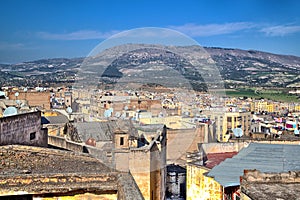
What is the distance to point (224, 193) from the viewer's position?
29.2 ft

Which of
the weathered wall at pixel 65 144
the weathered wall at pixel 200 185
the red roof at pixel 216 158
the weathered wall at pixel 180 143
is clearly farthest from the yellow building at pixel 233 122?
the weathered wall at pixel 200 185

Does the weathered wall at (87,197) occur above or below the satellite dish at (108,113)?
below

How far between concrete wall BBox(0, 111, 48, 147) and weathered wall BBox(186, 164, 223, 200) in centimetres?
444

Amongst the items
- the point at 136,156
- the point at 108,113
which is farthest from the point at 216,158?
the point at 108,113

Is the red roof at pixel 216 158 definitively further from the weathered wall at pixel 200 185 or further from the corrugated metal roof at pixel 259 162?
the corrugated metal roof at pixel 259 162

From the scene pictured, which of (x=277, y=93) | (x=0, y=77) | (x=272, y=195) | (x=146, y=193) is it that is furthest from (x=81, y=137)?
(x=277, y=93)

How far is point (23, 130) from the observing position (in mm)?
10633

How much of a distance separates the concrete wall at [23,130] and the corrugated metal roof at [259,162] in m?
4.93

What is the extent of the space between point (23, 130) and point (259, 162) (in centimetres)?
612

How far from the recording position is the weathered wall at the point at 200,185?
30.5 feet

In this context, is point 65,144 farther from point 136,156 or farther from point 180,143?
point 180,143

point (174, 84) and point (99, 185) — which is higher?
point (174, 84)

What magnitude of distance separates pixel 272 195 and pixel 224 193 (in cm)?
369

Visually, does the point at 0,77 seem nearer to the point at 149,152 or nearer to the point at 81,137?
the point at 81,137
